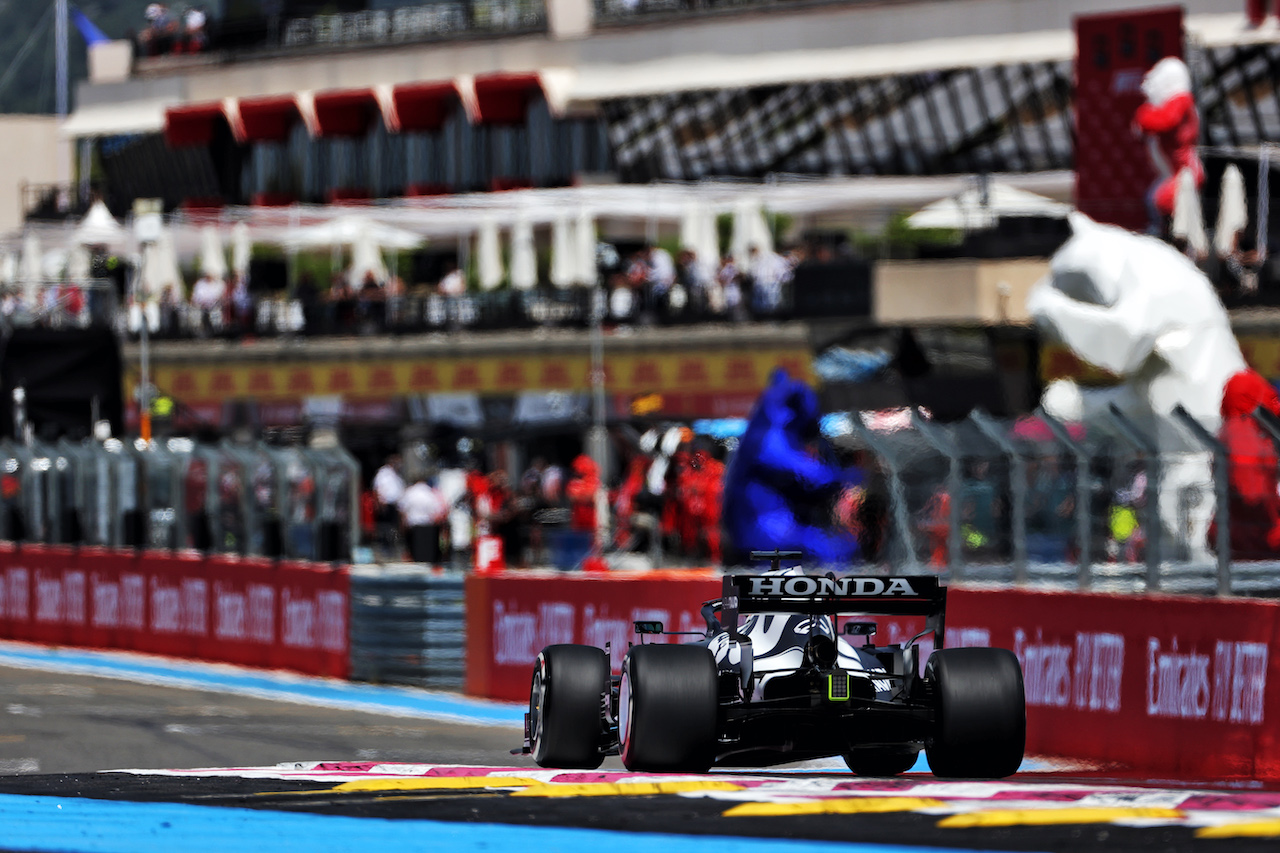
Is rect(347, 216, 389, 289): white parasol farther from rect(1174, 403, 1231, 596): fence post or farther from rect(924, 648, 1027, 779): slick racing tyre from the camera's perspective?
rect(924, 648, 1027, 779): slick racing tyre

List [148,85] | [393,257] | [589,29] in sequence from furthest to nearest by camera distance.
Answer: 1. [148,85]
2. [589,29]
3. [393,257]

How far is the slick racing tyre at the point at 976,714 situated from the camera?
10094mm

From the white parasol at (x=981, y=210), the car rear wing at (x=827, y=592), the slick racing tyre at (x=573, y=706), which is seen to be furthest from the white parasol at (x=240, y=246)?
the car rear wing at (x=827, y=592)

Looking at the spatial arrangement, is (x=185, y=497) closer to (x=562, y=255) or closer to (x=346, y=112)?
(x=562, y=255)

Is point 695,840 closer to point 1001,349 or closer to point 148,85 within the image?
point 1001,349

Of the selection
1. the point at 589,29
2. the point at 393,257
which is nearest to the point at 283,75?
the point at 589,29

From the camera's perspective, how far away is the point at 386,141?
55906 mm

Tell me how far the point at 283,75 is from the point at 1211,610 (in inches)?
1850

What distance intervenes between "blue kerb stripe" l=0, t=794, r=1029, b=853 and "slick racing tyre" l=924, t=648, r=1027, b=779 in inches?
98.2

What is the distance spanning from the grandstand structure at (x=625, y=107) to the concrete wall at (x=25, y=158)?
9980 mm

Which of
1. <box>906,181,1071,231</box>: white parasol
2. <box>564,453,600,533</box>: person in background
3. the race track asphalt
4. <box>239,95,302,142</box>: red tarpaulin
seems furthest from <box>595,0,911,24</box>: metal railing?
the race track asphalt

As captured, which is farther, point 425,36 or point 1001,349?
point 425,36

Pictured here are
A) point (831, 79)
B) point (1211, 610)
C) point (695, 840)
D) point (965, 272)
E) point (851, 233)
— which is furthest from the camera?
point (831, 79)

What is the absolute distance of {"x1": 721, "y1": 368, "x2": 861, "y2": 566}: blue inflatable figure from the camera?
13.8 metres
